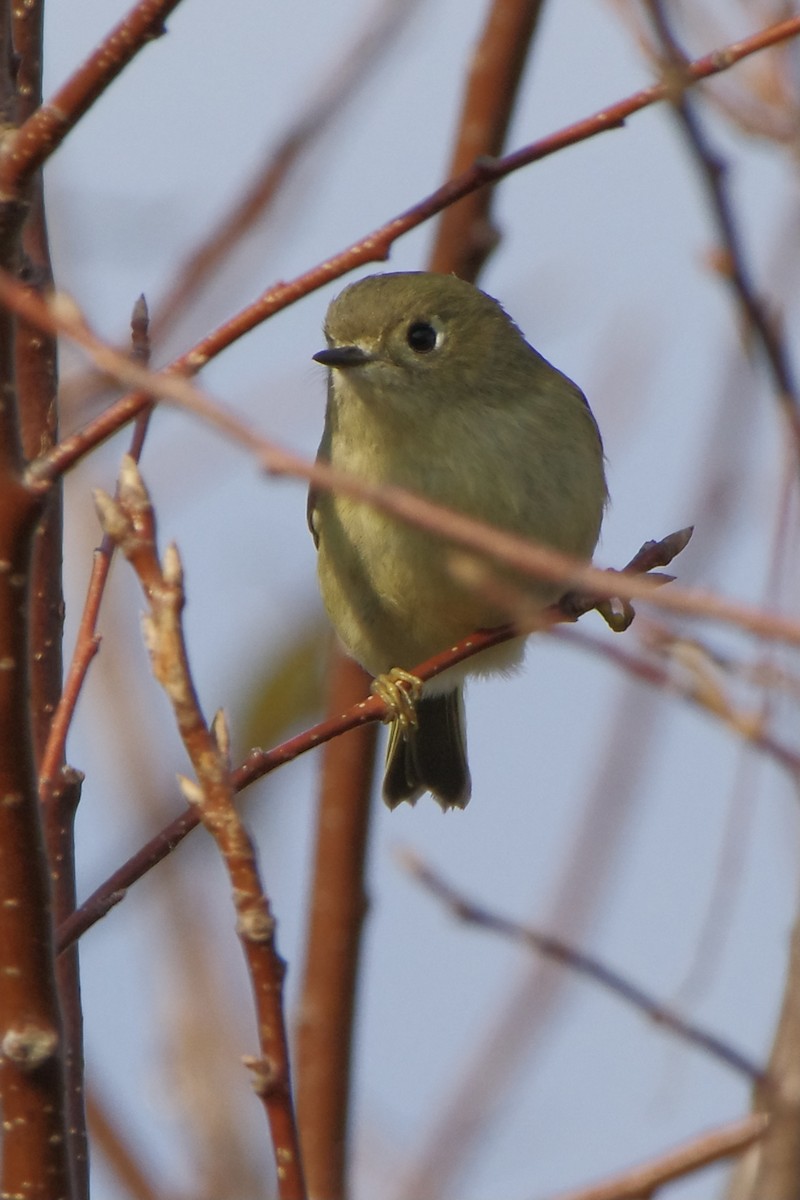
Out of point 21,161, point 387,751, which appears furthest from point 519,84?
point 21,161

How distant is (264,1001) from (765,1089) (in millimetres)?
382

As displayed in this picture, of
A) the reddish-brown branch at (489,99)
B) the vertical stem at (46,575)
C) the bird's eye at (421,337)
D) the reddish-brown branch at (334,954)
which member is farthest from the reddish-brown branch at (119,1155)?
the reddish-brown branch at (489,99)

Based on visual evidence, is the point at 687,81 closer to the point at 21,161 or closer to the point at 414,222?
the point at 414,222

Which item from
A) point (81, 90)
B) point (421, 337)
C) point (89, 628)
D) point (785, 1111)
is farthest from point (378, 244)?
point (421, 337)

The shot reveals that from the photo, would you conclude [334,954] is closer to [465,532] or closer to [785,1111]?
[785,1111]

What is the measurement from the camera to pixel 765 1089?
1.16 m

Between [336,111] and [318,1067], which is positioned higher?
[336,111]

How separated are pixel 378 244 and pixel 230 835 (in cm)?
65

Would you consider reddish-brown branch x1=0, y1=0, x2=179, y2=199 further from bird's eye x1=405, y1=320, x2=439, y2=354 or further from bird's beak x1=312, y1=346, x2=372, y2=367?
bird's eye x1=405, y1=320, x2=439, y2=354

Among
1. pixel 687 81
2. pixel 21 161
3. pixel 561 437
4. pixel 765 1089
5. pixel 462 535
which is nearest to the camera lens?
pixel 462 535

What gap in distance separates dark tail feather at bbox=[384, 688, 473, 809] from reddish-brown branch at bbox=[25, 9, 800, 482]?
2.22 meters

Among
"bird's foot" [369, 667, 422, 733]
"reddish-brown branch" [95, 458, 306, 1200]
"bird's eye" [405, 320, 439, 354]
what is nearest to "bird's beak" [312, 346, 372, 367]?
"bird's eye" [405, 320, 439, 354]

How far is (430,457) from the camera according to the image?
128 inches

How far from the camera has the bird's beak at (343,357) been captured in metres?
3.21
